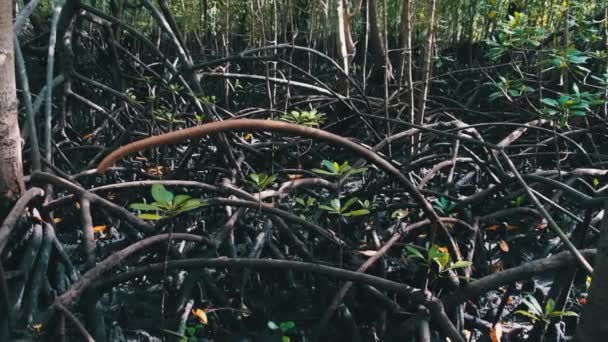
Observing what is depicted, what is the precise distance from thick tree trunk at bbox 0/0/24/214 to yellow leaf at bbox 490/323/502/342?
1.34 meters

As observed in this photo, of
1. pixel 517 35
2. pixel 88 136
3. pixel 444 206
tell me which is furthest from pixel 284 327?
pixel 88 136

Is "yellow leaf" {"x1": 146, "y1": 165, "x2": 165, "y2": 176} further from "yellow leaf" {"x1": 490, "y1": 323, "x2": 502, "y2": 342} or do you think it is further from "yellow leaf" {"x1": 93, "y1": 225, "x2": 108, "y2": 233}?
"yellow leaf" {"x1": 490, "y1": 323, "x2": 502, "y2": 342}

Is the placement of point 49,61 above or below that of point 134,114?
above

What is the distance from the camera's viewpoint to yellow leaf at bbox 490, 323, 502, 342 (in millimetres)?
1692

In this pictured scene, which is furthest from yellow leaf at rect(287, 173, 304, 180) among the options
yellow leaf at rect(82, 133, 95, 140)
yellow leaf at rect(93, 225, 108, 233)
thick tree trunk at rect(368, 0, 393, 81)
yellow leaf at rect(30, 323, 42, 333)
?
thick tree trunk at rect(368, 0, 393, 81)

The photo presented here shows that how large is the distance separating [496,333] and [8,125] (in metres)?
1.42

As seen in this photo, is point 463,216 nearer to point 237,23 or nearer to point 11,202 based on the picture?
point 11,202

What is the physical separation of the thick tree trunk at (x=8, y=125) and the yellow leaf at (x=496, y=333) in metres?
1.34

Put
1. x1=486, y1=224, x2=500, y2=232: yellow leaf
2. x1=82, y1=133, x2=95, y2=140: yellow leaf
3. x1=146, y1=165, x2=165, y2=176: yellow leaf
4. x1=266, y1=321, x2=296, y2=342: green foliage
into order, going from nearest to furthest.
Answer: x1=266, y1=321, x2=296, y2=342: green foliage < x1=486, y1=224, x2=500, y2=232: yellow leaf < x1=146, y1=165, x2=165, y2=176: yellow leaf < x1=82, y1=133, x2=95, y2=140: yellow leaf

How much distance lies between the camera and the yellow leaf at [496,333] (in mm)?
1692

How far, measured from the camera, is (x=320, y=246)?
1.95 meters

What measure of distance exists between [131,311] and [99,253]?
0.64 feet

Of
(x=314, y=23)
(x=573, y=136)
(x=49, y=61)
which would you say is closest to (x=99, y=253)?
(x=49, y=61)

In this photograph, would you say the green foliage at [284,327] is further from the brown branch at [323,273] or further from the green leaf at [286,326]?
the brown branch at [323,273]
